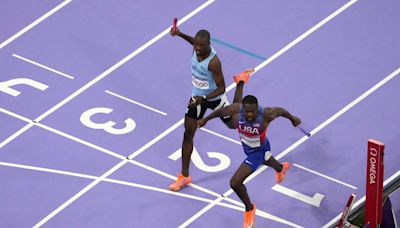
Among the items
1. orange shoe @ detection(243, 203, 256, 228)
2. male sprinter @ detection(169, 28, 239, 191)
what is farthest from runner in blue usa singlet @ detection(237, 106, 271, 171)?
orange shoe @ detection(243, 203, 256, 228)

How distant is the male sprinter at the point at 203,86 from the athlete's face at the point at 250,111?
74cm

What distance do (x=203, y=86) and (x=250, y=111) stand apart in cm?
122

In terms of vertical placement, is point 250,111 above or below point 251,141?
above

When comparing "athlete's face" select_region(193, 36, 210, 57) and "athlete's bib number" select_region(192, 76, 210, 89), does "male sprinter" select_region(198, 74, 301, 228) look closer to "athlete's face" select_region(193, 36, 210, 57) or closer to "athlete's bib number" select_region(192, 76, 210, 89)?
"athlete's bib number" select_region(192, 76, 210, 89)

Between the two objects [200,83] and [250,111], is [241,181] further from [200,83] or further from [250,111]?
[200,83]

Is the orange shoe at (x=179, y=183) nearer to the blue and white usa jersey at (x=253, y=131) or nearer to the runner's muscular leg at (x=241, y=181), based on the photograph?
the runner's muscular leg at (x=241, y=181)

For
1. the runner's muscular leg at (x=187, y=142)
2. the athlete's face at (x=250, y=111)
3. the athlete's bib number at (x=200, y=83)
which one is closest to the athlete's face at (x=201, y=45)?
the athlete's bib number at (x=200, y=83)

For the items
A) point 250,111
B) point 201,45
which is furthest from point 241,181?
point 201,45

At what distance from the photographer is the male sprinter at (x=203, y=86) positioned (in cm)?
1444

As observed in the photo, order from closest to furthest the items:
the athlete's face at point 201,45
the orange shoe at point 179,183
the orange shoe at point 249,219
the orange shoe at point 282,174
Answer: the athlete's face at point 201,45, the orange shoe at point 249,219, the orange shoe at point 282,174, the orange shoe at point 179,183

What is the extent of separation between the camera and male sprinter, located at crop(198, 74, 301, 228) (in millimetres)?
13797

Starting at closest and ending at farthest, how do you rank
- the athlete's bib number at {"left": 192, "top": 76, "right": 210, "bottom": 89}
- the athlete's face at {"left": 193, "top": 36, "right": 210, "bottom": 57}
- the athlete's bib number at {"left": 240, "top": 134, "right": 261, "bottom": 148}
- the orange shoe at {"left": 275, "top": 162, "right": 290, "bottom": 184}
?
the athlete's bib number at {"left": 240, "top": 134, "right": 261, "bottom": 148}, the athlete's face at {"left": 193, "top": 36, "right": 210, "bottom": 57}, the athlete's bib number at {"left": 192, "top": 76, "right": 210, "bottom": 89}, the orange shoe at {"left": 275, "top": 162, "right": 290, "bottom": 184}

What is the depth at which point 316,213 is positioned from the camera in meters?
14.9

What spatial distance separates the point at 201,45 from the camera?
14.4 metres
